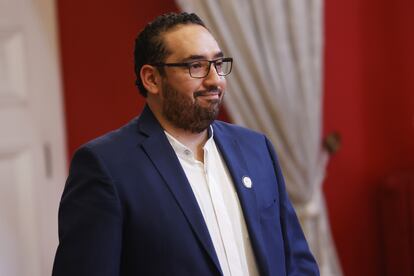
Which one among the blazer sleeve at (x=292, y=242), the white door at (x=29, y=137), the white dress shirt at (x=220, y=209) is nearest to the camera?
the white dress shirt at (x=220, y=209)

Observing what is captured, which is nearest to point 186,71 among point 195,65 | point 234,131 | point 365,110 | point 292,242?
point 195,65

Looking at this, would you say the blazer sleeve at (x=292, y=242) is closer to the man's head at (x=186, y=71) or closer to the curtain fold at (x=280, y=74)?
the man's head at (x=186, y=71)

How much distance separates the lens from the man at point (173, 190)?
A: 1.36m

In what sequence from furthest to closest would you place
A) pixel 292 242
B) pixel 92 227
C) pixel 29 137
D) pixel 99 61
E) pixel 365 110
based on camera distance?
pixel 365 110, pixel 99 61, pixel 29 137, pixel 292 242, pixel 92 227

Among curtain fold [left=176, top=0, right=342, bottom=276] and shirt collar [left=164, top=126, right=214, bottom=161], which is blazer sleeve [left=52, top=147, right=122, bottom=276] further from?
curtain fold [left=176, top=0, right=342, bottom=276]

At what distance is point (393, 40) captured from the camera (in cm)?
310

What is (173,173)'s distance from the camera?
1.43 metres

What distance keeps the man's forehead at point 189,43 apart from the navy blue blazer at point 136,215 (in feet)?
0.55

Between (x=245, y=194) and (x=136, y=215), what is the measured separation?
258mm

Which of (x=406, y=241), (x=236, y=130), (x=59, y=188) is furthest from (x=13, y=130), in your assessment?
(x=406, y=241)

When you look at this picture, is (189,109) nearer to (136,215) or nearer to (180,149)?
(180,149)

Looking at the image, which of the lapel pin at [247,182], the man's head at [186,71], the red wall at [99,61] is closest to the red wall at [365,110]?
the red wall at [99,61]

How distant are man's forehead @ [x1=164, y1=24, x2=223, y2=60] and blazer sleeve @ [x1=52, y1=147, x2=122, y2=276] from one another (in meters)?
0.28

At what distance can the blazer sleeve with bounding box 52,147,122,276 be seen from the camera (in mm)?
1347
